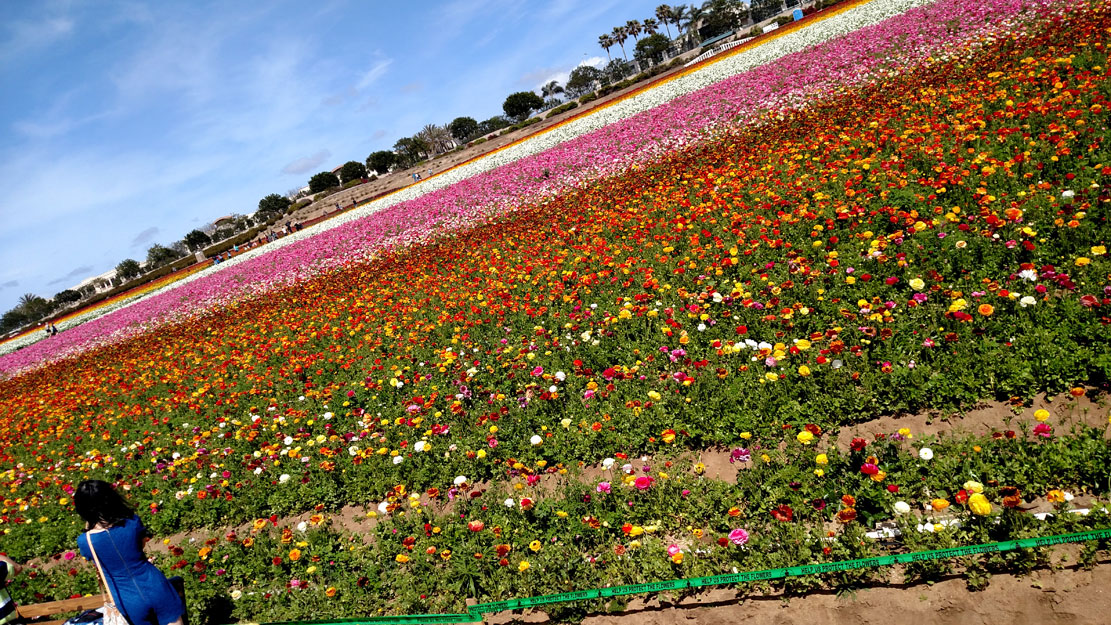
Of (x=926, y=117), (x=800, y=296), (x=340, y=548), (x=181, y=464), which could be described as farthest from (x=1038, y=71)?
(x=181, y=464)

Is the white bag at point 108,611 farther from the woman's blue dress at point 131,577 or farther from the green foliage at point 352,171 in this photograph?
the green foliage at point 352,171

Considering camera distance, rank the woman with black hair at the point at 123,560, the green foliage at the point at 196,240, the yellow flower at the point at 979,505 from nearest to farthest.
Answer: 1. the yellow flower at the point at 979,505
2. the woman with black hair at the point at 123,560
3. the green foliage at the point at 196,240

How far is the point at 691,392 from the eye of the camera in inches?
187

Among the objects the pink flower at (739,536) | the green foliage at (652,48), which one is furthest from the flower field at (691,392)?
the green foliage at (652,48)

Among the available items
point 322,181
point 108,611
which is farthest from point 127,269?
point 108,611

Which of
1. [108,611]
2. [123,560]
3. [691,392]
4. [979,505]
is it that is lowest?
[979,505]

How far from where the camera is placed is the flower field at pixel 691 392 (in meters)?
3.35

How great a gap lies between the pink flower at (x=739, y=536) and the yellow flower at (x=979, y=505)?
1206 millimetres

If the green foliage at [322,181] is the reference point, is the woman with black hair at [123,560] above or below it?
below

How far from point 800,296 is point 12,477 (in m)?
12.6

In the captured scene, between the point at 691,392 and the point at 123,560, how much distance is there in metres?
4.48

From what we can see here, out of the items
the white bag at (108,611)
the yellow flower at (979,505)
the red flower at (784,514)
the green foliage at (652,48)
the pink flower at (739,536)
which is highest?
the green foliage at (652,48)

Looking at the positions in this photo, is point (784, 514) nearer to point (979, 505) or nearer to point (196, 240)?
point (979, 505)

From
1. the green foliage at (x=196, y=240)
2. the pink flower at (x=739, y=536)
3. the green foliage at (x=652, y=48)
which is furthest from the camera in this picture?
the green foliage at (x=652, y=48)
